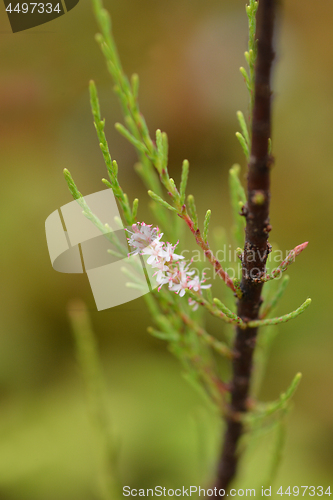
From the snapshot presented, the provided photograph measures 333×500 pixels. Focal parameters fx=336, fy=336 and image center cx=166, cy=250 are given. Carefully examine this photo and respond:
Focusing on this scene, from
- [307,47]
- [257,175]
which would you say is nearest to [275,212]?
[307,47]

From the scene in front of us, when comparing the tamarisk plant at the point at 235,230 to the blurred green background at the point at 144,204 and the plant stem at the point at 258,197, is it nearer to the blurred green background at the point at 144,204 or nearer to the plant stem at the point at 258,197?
the plant stem at the point at 258,197

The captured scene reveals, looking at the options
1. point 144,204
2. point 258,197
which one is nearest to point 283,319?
point 258,197

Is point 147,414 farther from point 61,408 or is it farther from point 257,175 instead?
point 257,175

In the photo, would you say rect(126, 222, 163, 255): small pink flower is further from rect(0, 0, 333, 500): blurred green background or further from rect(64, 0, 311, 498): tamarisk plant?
rect(0, 0, 333, 500): blurred green background

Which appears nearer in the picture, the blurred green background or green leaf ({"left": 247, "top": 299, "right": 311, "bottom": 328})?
green leaf ({"left": 247, "top": 299, "right": 311, "bottom": 328})

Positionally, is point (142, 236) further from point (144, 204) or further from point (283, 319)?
point (144, 204)

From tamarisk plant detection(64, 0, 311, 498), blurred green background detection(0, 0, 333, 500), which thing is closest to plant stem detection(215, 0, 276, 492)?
tamarisk plant detection(64, 0, 311, 498)
